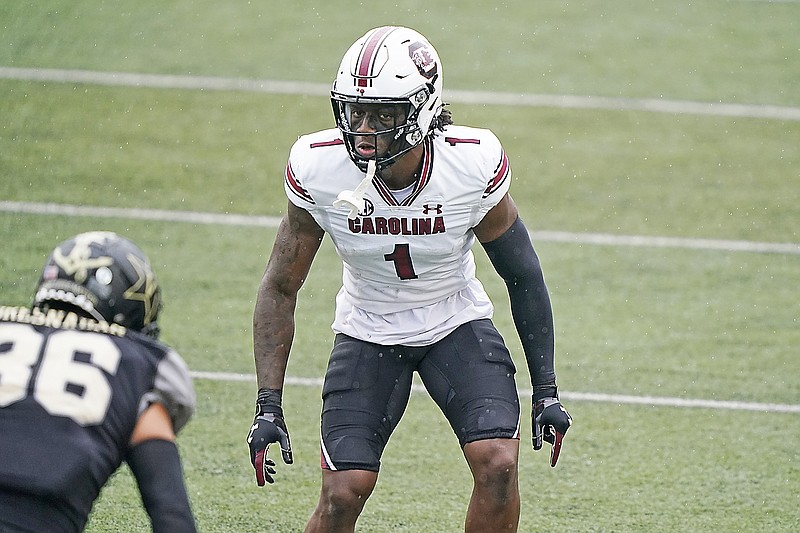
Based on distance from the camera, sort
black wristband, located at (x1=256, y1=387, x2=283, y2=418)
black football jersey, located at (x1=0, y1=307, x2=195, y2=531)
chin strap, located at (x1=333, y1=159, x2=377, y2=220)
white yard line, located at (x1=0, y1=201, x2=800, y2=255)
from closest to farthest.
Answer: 1. black football jersey, located at (x1=0, y1=307, x2=195, y2=531)
2. chin strap, located at (x1=333, y1=159, x2=377, y2=220)
3. black wristband, located at (x1=256, y1=387, x2=283, y2=418)
4. white yard line, located at (x1=0, y1=201, x2=800, y2=255)

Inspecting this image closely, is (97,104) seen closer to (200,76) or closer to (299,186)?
(200,76)

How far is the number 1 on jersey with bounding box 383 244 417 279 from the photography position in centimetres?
400

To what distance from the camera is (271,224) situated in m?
8.04

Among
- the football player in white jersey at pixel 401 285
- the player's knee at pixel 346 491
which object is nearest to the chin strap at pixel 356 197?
the football player in white jersey at pixel 401 285

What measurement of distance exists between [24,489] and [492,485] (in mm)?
1601

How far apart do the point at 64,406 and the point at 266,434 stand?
3.89 ft

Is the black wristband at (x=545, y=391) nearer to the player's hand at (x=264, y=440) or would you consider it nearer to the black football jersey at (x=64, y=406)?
the player's hand at (x=264, y=440)

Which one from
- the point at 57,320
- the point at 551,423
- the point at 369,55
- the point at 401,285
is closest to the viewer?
the point at 57,320

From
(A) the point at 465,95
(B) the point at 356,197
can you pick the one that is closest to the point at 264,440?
(B) the point at 356,197

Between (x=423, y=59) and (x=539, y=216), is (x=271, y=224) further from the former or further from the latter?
(x=423, y=59)

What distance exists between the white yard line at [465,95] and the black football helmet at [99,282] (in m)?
7.15

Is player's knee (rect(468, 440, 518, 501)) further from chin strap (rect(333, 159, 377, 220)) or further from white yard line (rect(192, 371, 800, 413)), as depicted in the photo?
white yard line (rect(192, 371, 800, 413))

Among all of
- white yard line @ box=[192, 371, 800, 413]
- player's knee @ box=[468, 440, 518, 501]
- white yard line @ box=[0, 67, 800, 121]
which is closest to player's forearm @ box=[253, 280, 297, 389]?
player's knee @ box=[468, 440, 518, 501]

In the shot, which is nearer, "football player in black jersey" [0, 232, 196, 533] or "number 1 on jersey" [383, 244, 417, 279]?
"football player in black jersey" [0, 232, 196, 533]
